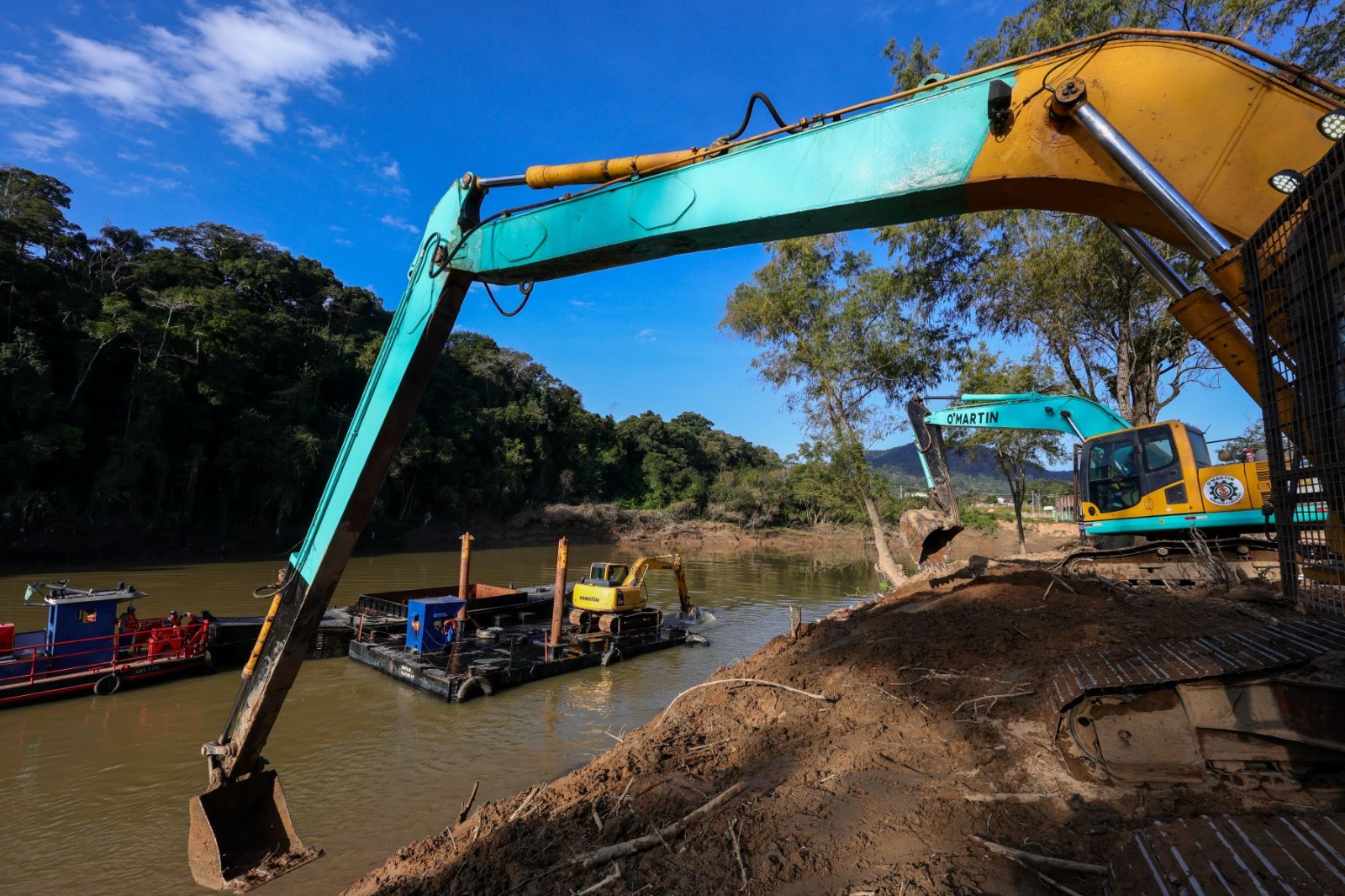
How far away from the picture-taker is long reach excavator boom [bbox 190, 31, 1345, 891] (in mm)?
2975

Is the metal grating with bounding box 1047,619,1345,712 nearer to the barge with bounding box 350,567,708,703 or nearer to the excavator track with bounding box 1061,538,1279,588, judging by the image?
the excavator track with bounding box 1061,538,1279,588

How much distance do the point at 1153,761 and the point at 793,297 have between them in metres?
19.9

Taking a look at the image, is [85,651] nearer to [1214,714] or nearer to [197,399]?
[1214,714]

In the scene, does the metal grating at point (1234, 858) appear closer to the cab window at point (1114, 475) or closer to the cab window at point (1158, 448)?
the cab window at point (1158, 448)

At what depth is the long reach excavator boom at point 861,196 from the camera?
297 centimetres

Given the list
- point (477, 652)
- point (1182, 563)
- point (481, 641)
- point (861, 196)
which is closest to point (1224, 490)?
point (1182, 563)

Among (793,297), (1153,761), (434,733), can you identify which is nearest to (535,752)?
(434,733)

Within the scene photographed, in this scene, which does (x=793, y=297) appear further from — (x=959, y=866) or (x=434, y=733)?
(x=959, y=866)

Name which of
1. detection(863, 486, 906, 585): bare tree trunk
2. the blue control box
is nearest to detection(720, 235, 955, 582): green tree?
detection(863, 486, 906, 585): bare tree trunk

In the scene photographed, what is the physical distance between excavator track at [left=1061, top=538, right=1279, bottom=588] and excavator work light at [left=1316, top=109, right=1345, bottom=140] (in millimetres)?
5051

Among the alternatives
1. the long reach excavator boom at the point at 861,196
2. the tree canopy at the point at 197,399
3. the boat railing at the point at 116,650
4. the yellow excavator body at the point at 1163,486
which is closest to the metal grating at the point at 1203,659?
the long reach excavator boom at the point at 861,196

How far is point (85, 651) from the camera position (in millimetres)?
10328

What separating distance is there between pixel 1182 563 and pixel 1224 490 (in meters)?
1.26

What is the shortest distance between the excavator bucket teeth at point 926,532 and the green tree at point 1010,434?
9.02 meters
